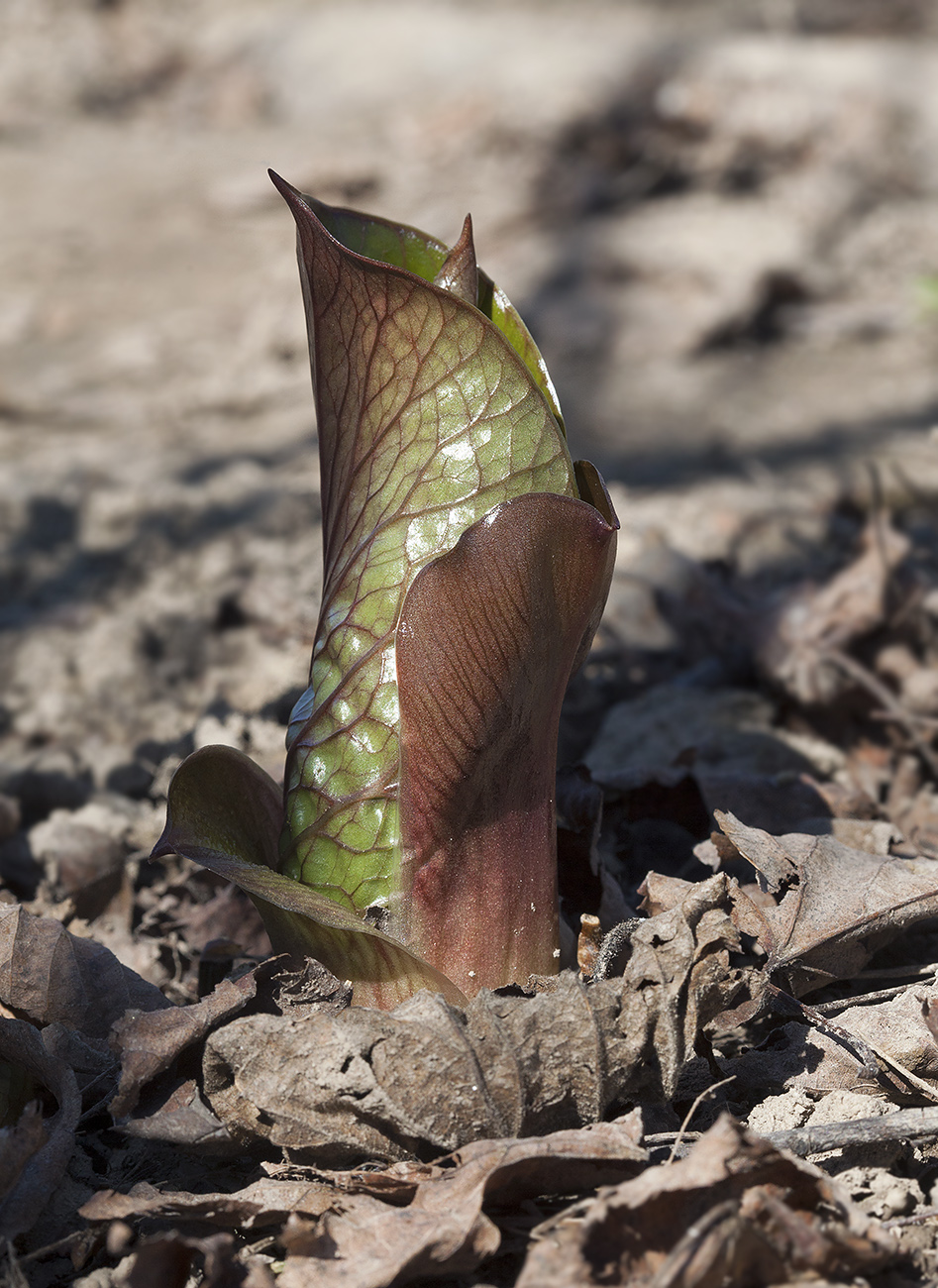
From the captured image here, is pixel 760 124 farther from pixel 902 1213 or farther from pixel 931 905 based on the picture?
pixel 902 1213

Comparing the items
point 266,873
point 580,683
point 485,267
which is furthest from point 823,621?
point 485,267

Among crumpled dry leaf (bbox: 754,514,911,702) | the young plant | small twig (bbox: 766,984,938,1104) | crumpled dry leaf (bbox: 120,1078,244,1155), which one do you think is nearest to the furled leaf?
the young plant

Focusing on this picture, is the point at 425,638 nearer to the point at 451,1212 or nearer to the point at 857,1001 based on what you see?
the point at 451,1212

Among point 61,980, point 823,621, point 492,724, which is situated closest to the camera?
point 492,724

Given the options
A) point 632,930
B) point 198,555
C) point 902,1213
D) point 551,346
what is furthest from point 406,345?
point 551,346

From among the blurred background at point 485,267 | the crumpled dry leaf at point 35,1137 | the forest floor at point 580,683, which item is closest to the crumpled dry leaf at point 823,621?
the forest floor at point 580,683

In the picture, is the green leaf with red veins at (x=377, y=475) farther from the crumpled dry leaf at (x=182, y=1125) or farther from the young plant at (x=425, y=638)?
the crumpled dry leaf at (x=182, y=1125)
